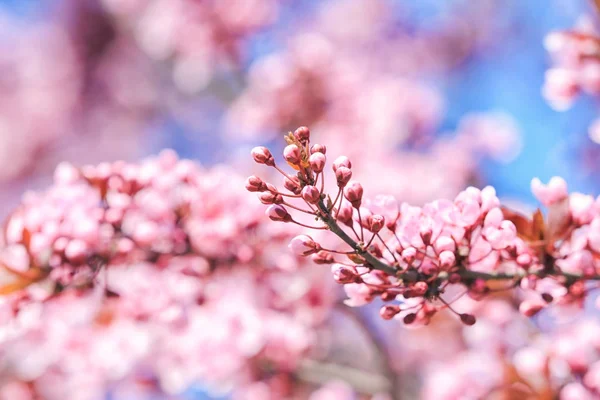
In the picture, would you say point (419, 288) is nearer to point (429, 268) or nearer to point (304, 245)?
point (429, 268)

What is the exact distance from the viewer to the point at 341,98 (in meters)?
3.87

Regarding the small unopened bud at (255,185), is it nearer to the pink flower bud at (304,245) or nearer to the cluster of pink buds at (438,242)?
the cluster of pink buds at (438,242)

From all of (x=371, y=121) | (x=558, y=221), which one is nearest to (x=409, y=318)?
(x=558, y=221)

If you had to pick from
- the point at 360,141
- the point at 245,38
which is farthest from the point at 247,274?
the point at 245,38

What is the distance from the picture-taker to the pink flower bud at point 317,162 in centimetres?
98

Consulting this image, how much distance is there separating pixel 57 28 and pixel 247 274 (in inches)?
216

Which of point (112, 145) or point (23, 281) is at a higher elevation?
point (112, 145)

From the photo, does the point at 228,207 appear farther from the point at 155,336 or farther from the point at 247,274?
the point at 155,336

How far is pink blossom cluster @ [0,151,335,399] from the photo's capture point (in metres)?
1.52

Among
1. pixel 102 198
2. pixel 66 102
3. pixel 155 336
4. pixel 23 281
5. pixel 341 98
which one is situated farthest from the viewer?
pixel 66 102

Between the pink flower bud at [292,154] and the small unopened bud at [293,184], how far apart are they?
1.0 inches

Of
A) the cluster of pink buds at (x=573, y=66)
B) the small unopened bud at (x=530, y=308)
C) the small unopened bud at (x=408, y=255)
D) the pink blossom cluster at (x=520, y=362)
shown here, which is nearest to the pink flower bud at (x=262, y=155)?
the small unopened bud at (x=408, y=255)

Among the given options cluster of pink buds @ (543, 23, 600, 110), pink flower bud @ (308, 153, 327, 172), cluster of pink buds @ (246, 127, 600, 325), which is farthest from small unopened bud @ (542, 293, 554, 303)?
cluster of pink buds @ (543, 23, 600, 110)

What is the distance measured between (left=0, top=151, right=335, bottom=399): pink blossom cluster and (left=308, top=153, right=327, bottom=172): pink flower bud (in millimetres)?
732
